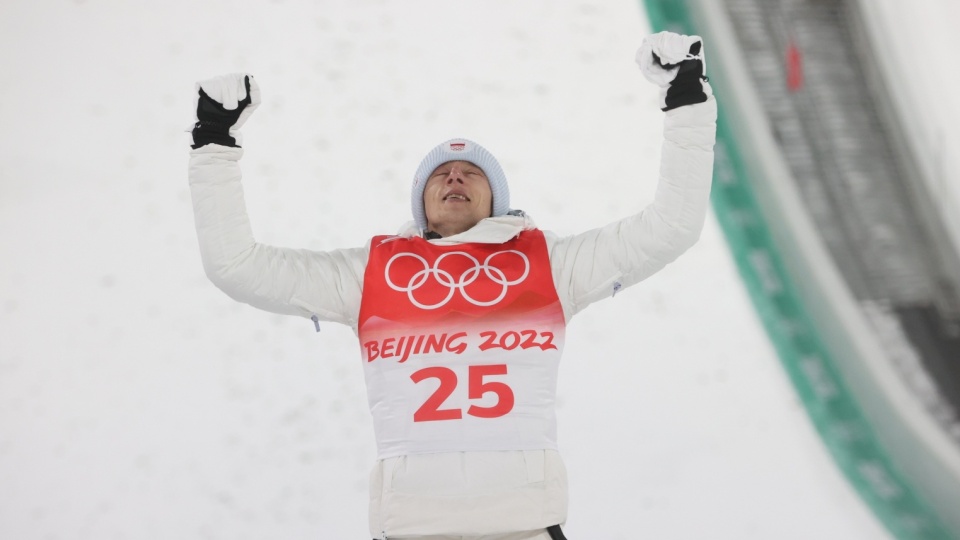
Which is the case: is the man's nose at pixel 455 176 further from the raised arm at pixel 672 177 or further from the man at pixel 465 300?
the raised arm at pixel 672 177

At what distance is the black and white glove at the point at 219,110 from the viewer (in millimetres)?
1576

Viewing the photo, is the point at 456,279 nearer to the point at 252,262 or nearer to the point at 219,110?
the point at 252,262

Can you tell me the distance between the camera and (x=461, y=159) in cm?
182

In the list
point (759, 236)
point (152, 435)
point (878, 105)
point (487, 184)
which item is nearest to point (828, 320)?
point (759, 236)

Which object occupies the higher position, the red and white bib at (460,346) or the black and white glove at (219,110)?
the black and white glove at (219,110)

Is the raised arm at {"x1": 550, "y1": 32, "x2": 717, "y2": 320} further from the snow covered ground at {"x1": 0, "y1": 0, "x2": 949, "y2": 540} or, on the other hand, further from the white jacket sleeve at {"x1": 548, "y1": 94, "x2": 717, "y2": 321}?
the snow covered ground at {"x1": 0, "y1": 0, "x2": 949, "y2": 540}

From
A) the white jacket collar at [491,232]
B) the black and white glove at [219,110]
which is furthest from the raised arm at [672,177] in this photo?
the black and white glove at [219,110]

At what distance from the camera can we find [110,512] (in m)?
2.18

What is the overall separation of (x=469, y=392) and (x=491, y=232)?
10.8 inches

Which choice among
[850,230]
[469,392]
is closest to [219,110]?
[469,392]

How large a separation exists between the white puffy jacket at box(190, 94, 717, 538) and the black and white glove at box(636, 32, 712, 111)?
2 centimetres

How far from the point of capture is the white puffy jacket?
149 cm

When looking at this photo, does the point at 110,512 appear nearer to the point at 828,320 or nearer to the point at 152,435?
the point at 152,435

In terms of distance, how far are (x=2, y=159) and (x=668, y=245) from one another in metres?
1.58
